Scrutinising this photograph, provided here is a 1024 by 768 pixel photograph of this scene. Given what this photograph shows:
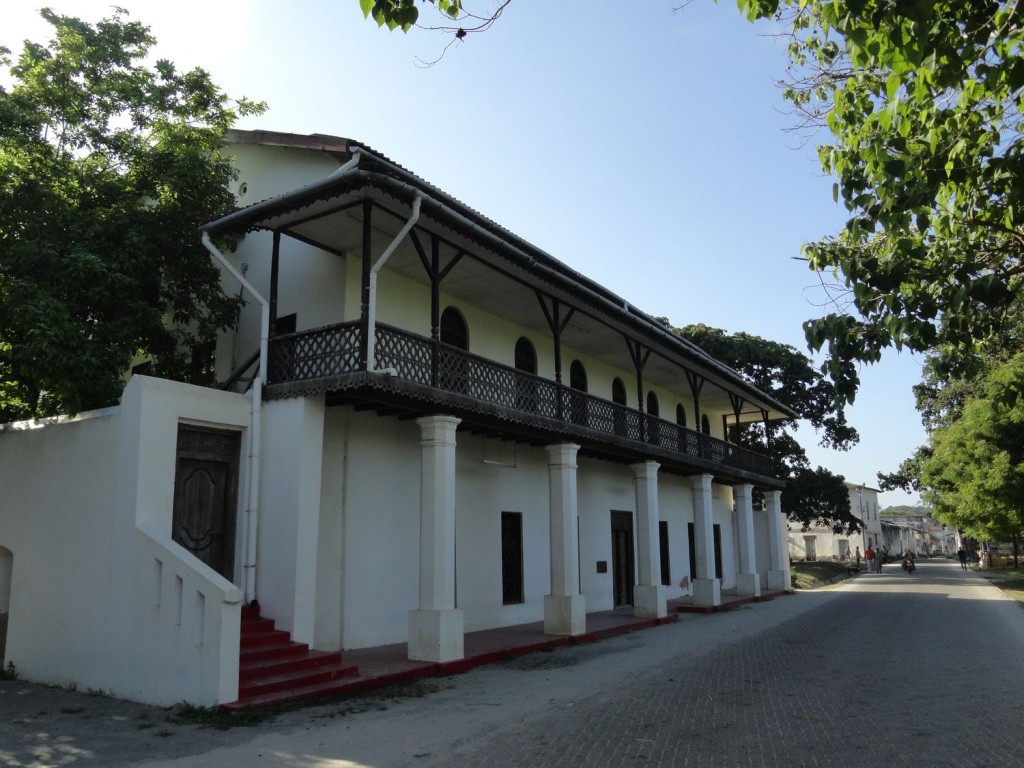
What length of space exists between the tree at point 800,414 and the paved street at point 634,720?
21.2 metres

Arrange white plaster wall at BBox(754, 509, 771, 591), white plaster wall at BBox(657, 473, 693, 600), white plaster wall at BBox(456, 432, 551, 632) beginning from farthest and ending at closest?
white plaster wall at BBox(754, 509, 771, 591) < white plaster wall at BBox(657, 473, 693, 600) < white plaster wall at BBox(456, 432, 551, 632)

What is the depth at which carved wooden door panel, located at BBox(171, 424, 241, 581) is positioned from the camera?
958 cm

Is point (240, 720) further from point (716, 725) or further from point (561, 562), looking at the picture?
point (561, 562)

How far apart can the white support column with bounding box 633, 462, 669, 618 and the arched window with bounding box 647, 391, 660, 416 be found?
4.92 meters

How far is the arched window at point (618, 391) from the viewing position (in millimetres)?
19844

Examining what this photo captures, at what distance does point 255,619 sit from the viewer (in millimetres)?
9320

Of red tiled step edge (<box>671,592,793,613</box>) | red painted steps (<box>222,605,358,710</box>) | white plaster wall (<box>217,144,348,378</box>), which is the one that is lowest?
red tiled step edge (<box>671,592,793,613</box>)

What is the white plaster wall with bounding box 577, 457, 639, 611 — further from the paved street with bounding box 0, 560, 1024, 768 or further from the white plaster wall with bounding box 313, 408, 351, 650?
the white plaster wall with bounding box 313, 408, 351, 650

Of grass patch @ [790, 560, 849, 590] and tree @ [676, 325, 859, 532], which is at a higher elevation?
tree @ [676, 325, 859, 532]

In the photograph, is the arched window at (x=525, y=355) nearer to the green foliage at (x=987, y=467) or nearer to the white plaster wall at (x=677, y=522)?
the white plaster wall at (x=677, y=522)

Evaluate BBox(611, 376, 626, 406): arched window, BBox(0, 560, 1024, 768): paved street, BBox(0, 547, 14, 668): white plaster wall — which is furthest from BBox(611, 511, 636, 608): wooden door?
BBox(0, 547, 14, 668): white plaster wall

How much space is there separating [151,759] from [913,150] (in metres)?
7.73

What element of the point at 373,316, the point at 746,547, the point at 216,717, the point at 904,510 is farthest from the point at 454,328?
the point at 904,510

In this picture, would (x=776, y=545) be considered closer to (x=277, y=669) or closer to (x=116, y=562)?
(x=277, y=669)
